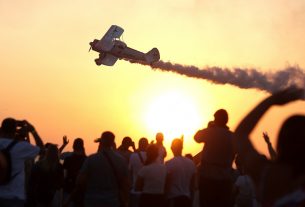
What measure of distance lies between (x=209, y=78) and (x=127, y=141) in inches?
871

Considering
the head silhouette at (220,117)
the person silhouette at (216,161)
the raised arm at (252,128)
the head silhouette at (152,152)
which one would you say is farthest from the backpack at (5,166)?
the raised arm at (252,128)

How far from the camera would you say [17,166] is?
762cm

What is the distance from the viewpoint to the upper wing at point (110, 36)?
49.9 metres

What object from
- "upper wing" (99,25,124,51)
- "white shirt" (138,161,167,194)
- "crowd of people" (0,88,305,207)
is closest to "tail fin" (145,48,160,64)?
"upper wing" (99,25,124,51)

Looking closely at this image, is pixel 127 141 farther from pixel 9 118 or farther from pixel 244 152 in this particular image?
pixel 244 152

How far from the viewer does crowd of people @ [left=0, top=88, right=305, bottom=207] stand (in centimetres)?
313

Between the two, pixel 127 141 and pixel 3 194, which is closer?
pixel 3 194

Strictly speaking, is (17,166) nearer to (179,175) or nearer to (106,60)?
(179,175)

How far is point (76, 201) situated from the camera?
11.8 metres

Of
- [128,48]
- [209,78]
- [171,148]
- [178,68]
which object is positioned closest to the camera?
[171,148]

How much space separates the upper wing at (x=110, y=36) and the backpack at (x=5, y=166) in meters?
42.1

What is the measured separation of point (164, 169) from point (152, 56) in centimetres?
3886

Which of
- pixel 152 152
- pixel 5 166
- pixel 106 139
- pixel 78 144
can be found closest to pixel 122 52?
pixel 78 144

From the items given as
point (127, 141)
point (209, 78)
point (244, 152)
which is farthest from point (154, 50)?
point (244, 152)
